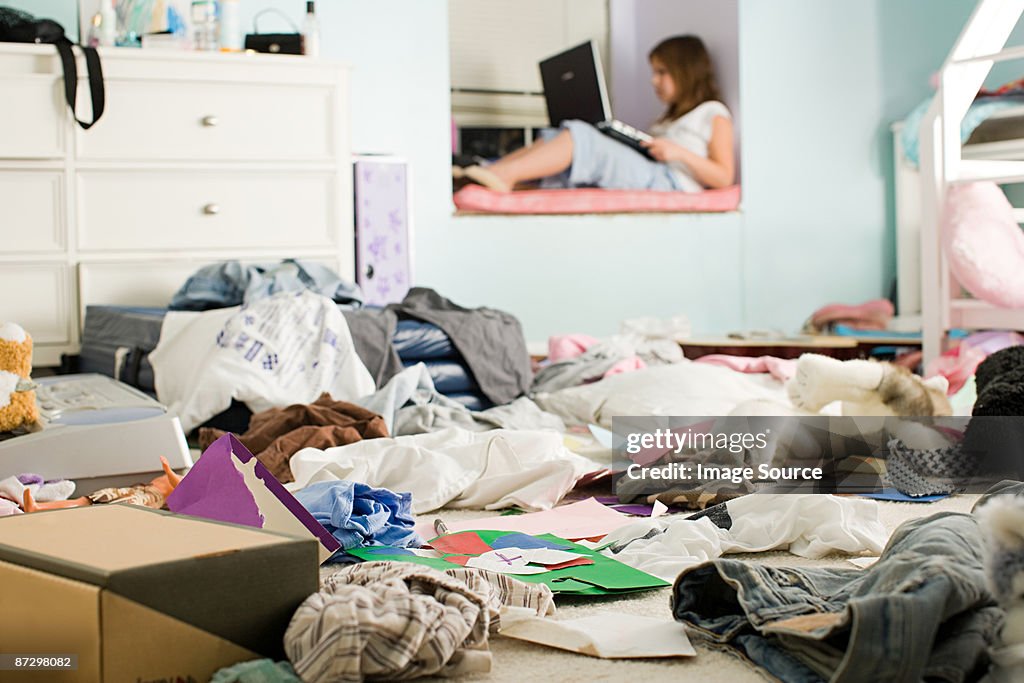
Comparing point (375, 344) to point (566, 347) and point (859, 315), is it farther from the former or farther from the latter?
point (859, 315)

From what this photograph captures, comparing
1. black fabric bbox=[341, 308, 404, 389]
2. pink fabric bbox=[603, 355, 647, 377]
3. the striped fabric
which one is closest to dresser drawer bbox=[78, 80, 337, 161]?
black fabric bbox=[341, 308, 404, 389]

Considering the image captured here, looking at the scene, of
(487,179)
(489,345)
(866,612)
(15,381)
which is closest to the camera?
(866,612)

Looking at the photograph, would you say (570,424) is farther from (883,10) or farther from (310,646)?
(883,10)

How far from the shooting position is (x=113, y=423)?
1907 millimetres

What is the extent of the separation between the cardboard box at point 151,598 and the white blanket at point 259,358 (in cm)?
143

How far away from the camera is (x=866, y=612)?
92cm

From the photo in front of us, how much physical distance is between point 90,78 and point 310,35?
27.5 inches

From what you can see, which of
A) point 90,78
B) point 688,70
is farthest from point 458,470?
point 688,70

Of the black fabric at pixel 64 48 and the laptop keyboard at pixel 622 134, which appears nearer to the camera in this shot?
the black fabric at pixel 64 48

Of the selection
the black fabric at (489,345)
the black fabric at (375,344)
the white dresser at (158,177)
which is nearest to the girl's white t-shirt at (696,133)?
the white dresser at (158,177)

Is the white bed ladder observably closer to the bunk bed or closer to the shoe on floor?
the bunk bed

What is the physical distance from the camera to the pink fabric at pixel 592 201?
13.7 feet

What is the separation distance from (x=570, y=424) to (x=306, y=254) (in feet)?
3.79

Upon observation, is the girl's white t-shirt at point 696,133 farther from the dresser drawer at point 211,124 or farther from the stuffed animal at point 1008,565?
the stuffed animal at point 1008,565
